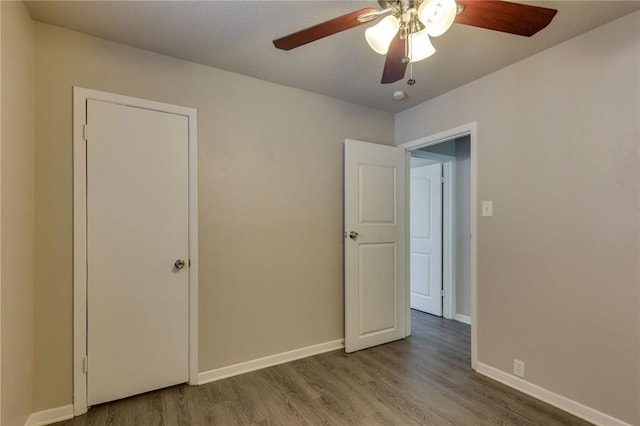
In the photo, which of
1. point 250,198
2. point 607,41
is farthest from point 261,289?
point 607,41

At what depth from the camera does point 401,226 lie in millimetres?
3283

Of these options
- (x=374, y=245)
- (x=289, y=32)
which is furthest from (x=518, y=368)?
(x=289, y=32)

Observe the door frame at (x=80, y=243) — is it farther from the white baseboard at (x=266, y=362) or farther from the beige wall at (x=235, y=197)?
the white baseboard at (x=266, y=362)

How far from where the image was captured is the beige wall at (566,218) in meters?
1.82

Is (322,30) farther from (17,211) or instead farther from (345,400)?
(345,400)

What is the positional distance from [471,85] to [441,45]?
0.69 metres

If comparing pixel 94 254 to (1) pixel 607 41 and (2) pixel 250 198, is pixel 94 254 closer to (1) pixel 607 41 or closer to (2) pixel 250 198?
(2) pixel 250 198

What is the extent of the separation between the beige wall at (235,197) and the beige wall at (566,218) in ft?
4.14

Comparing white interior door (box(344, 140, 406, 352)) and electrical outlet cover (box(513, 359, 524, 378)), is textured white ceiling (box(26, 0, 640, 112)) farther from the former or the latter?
electrical outlet cover (box(513, 359, 524, 378))

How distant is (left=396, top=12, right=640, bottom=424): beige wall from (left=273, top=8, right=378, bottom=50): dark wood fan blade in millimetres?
1568

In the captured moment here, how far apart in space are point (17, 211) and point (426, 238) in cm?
392

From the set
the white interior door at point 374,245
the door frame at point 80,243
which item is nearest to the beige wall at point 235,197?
the door frame at point 80,243

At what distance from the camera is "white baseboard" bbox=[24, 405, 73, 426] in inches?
73.4

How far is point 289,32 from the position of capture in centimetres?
199
